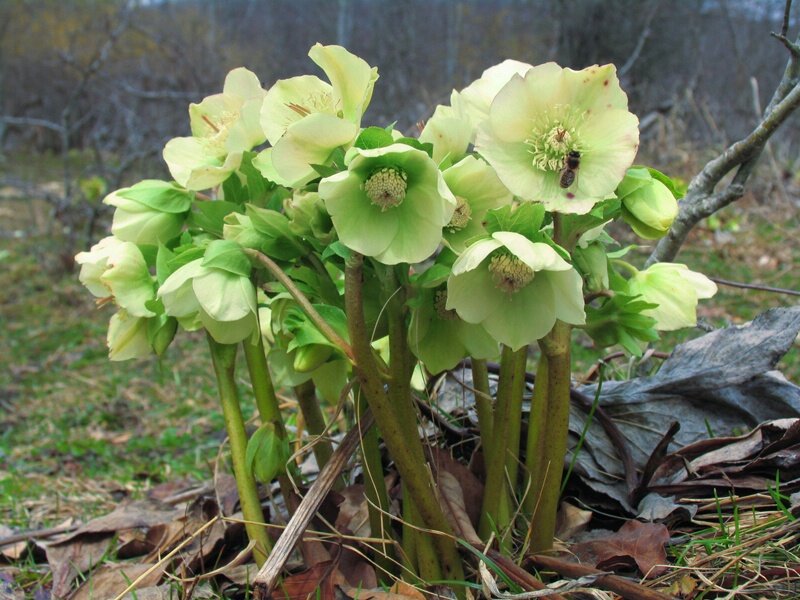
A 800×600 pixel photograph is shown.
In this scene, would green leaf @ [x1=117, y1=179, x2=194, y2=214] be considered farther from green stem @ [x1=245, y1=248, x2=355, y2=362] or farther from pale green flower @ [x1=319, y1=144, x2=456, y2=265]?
pale green flower @ [x1=319, y1=144, x2=456, y2=265]

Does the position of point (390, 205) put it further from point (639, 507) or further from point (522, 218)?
point (639, 507)

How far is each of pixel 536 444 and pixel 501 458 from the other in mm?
57

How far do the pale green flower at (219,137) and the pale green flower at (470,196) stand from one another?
0.82 feet

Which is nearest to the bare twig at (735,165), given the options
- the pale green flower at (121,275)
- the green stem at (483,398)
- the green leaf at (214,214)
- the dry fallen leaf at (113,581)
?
the green stem at (483,398)

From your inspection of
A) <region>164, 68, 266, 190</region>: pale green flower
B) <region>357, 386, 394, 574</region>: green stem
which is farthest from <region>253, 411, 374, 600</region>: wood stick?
<region>164, 68, 266, 190</region>: pale green flower

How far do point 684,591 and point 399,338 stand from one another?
1.44 ft

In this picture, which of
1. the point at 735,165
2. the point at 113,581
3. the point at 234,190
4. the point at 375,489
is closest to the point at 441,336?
the point at 375,489

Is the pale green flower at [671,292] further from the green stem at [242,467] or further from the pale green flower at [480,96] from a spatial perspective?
the green stem at [242,467]

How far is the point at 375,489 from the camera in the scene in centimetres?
93

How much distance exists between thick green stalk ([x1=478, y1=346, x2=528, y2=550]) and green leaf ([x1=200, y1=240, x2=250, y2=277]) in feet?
1.03

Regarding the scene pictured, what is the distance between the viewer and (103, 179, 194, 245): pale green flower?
0.94 m

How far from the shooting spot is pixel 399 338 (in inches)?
33.1

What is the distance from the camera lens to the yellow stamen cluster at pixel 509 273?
75cm

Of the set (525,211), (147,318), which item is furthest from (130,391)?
Result: (525,211)
